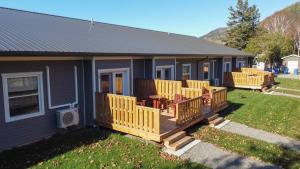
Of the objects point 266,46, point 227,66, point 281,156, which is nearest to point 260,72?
point 227,66

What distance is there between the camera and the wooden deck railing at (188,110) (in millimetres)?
8648

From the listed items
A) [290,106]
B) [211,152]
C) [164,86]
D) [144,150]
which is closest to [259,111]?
[290,106]

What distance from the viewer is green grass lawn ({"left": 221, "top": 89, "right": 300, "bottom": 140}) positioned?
1058cm

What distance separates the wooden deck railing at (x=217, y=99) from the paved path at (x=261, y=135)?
989mm

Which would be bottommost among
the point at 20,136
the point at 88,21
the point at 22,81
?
the point at 20,136

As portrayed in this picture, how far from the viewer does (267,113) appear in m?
12.8

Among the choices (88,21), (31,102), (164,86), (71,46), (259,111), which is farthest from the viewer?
(88,21)

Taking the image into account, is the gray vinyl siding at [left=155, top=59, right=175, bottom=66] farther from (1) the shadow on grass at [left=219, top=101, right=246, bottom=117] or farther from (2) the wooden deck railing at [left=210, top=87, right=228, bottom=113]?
(1) the shadow on grass at [left=219, top=101, right=246, bottom=117]

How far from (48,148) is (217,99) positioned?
744 cm

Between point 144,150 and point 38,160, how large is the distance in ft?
9.35

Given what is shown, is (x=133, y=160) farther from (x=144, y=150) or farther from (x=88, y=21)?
(x=88, y=21)

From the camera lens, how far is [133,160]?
6793 millimetres

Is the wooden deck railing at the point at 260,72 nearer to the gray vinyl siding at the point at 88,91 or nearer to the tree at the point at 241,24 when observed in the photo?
the gray vinyl siding at the point at 88,91

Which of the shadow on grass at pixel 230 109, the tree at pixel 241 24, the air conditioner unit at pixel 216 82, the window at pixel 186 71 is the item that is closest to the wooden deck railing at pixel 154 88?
the shadow on grass at pixel 230 109
